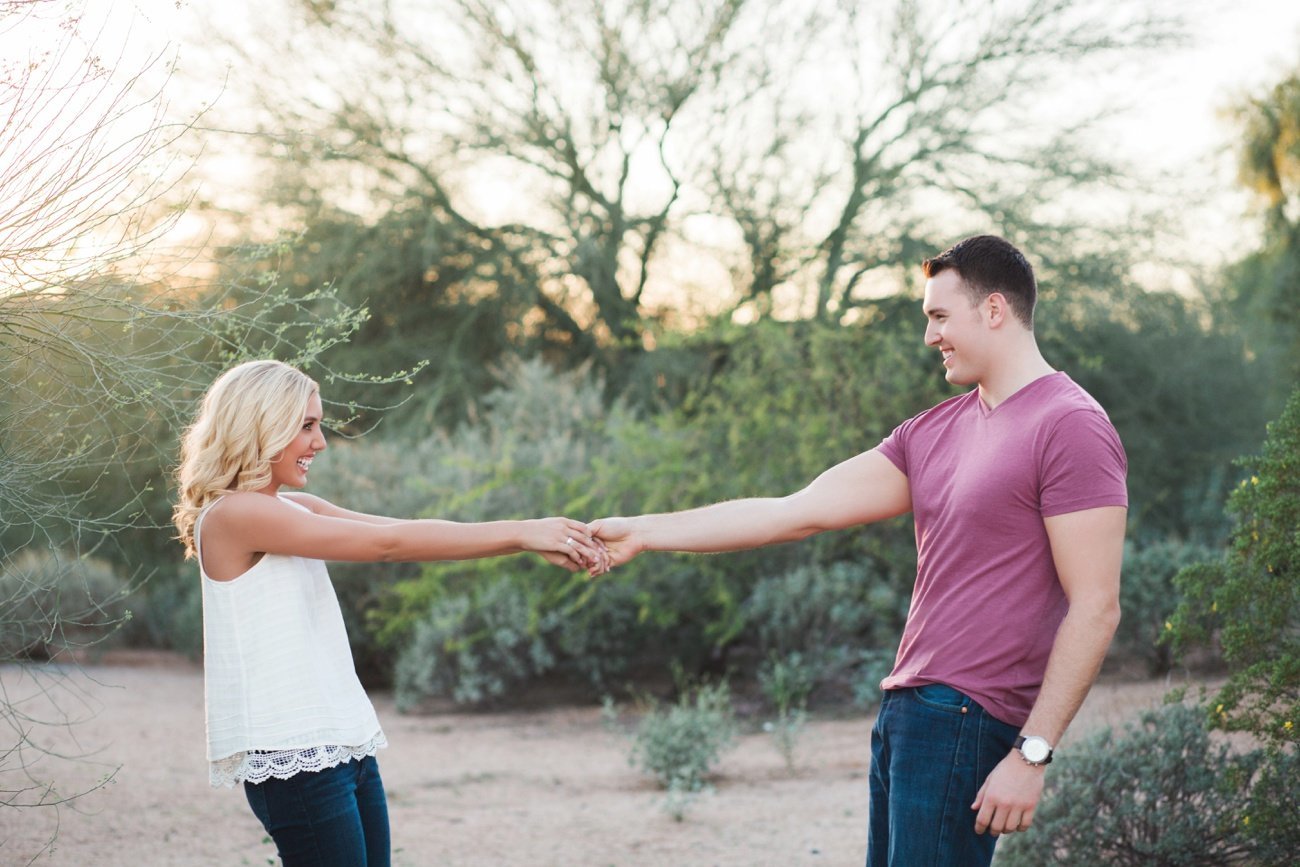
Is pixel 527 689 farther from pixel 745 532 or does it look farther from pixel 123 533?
pixel 745 532

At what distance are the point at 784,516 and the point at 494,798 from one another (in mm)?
4994

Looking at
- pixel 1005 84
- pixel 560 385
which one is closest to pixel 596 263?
pixel 560 385

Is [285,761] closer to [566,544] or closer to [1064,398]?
[566,544]

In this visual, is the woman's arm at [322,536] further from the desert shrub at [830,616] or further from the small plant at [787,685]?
the desert shrub at [830,616]

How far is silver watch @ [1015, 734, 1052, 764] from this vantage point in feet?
8.52

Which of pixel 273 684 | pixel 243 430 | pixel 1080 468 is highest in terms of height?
pixel 243 430

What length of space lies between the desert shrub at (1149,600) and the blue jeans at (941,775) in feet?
26.4

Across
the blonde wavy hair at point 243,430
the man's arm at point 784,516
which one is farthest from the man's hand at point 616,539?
the blonde wavy hair at point 243,430

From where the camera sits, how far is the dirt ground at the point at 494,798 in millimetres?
6254

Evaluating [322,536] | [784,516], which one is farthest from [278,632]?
[784,516]

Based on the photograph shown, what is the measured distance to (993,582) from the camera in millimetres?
2750

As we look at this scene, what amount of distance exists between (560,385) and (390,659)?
136 inches

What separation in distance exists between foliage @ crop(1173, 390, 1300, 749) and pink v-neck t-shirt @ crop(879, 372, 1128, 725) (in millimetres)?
2078

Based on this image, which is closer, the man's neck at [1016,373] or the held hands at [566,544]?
the man's neck at [1016,373]
